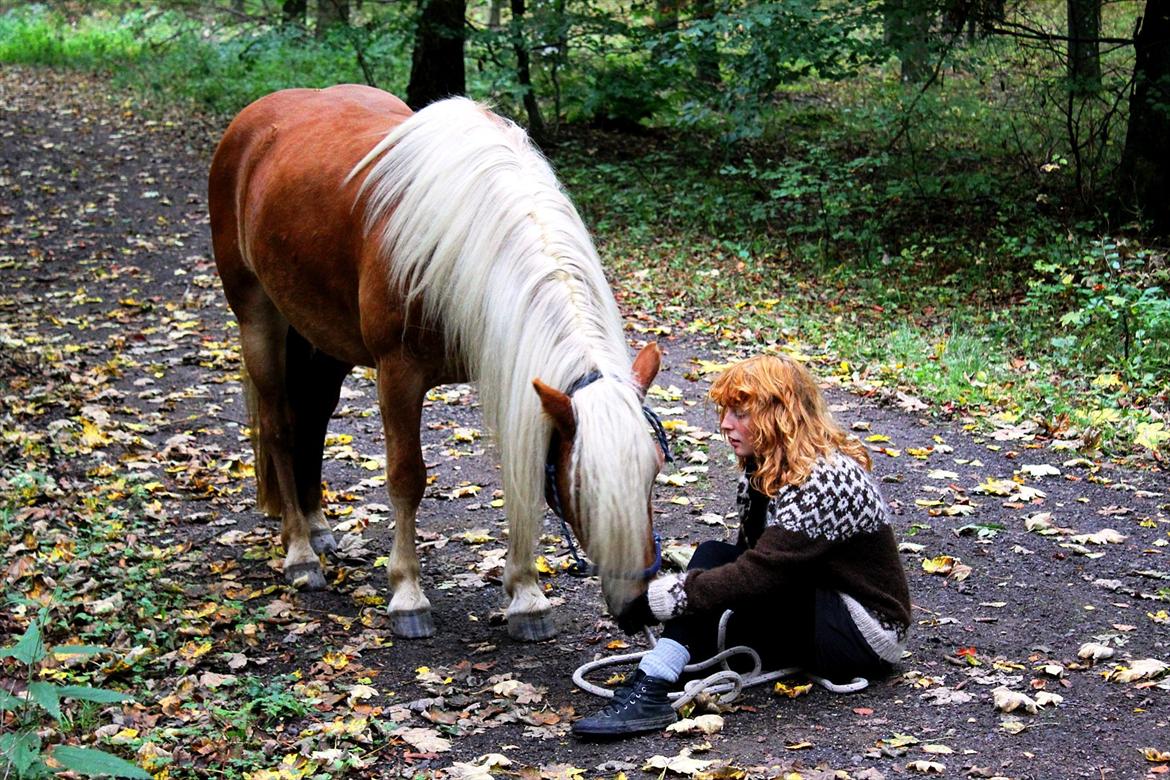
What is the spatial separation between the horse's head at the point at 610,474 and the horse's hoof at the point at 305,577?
1929 millimetres

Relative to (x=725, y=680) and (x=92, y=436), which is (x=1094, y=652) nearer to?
(x=725, y=680)

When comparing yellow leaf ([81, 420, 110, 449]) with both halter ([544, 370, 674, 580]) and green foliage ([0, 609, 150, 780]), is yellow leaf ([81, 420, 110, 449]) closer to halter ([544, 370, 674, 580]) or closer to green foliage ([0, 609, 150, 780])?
green foliage ([0, 609, 150, 780])

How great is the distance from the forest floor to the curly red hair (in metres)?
0.75

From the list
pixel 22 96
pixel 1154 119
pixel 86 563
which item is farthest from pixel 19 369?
pixel 22 96

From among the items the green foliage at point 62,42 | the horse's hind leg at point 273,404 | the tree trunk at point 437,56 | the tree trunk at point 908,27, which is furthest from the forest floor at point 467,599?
the green foliage at point 62,42

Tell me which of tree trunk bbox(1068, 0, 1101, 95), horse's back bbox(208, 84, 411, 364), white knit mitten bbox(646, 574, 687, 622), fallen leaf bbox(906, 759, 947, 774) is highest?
tree trunk bbox(1068, 0, 1101, 95)

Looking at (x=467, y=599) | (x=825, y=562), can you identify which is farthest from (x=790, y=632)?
(x=467, y=599)

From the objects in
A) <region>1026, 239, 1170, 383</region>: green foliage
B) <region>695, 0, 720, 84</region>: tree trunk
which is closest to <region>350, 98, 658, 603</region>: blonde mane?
<region>1026, 239, 1170, 383</region>: green foliage

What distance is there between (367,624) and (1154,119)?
8185mm

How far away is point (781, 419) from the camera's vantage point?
3479mm

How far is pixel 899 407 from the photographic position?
6770mm

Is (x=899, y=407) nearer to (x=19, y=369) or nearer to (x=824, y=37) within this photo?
(x=824, y=37)

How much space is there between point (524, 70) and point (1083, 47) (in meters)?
6.09

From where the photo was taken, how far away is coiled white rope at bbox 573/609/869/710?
350cm
